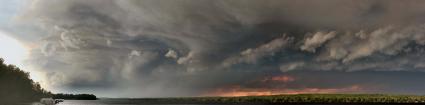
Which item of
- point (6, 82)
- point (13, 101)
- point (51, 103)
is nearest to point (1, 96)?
point (6, 82)

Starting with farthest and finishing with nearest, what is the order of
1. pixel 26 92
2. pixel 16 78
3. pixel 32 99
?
pixel 32 99, pixel 26 92, pixel 16 78

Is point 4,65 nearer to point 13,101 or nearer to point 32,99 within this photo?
point 13,101

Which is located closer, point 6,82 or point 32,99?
point 6,82

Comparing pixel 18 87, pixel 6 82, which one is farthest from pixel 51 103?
pixel 6 82

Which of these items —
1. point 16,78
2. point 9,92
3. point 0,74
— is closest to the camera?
point 0,74

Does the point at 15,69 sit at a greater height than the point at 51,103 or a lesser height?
greater

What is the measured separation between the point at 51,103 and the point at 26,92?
59.4ft

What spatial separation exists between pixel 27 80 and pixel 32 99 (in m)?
15.2

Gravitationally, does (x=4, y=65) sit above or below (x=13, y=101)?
above

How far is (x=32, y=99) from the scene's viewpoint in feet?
579

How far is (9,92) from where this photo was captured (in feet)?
440

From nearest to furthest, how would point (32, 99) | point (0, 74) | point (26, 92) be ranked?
point (0, 74)
point (26, 92)
point (32, 99)

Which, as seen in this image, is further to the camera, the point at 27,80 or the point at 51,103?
the point at 27,80

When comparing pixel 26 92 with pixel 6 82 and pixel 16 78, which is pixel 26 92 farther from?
pixel 6 82
